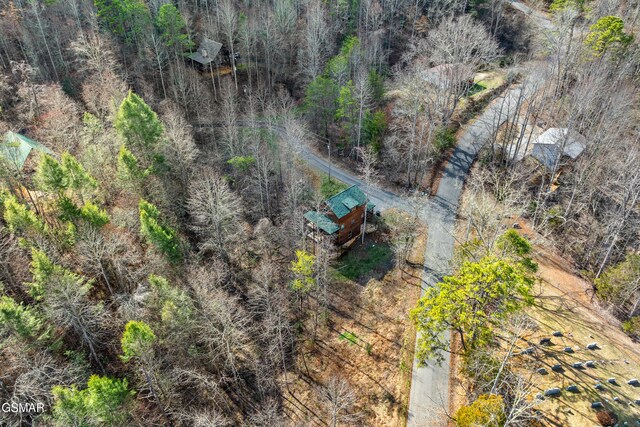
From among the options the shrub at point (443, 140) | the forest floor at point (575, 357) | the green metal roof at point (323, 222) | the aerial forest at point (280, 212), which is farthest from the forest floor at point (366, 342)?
the shrub at point (443, 140)

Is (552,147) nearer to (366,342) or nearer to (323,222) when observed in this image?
(323,222)

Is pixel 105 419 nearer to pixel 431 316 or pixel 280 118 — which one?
pixel 431 316

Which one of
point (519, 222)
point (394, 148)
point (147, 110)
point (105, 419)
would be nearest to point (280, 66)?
point (394, 148)

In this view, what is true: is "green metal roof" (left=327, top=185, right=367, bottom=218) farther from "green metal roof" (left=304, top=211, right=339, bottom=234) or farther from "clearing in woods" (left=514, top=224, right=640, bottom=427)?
"clearing in woods" (left=514, top=224, right=640, bottom=427)

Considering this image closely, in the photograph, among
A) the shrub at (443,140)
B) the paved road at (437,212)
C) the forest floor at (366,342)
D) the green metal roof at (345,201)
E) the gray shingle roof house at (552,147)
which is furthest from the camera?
the shrub at (443,140)

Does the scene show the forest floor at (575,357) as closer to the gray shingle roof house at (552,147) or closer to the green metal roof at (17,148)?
the gray shingle roof house at (552,147)

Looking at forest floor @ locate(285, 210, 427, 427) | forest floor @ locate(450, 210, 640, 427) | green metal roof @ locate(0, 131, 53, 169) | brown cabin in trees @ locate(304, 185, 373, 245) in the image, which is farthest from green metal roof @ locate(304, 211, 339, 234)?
green metal roof @ locate(0, 131, 53, 169)
